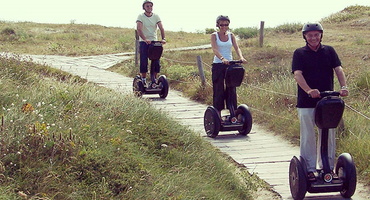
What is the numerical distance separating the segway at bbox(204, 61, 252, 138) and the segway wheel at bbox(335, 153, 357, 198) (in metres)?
2.83

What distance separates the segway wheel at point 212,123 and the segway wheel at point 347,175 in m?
2.95

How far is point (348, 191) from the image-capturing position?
613cm

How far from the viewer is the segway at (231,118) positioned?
879 centimetres

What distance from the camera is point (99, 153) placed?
218 inches

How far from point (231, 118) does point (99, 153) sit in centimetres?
392

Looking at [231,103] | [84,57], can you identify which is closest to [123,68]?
[84,57]

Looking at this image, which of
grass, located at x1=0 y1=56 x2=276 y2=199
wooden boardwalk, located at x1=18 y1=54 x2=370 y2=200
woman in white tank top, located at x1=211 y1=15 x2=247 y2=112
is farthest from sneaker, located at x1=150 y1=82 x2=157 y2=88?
grass, located at x1=0 y1=56 x2=276 y2=199

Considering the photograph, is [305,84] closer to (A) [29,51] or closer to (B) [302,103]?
(B) [302,103]

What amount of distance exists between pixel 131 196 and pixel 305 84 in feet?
6.51

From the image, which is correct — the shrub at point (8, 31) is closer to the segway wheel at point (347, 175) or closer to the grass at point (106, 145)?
the grass at point (106, 145)

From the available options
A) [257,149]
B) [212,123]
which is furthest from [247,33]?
[257,149]

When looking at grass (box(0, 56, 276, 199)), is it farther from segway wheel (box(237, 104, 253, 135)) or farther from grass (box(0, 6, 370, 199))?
segway wheel (box(237, 104, 253, 135))

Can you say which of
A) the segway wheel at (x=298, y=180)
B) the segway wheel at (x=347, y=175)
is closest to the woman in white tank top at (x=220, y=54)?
the segway wheel at (x=298, y=180)

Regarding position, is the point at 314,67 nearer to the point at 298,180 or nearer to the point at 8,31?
the point at 298,180
